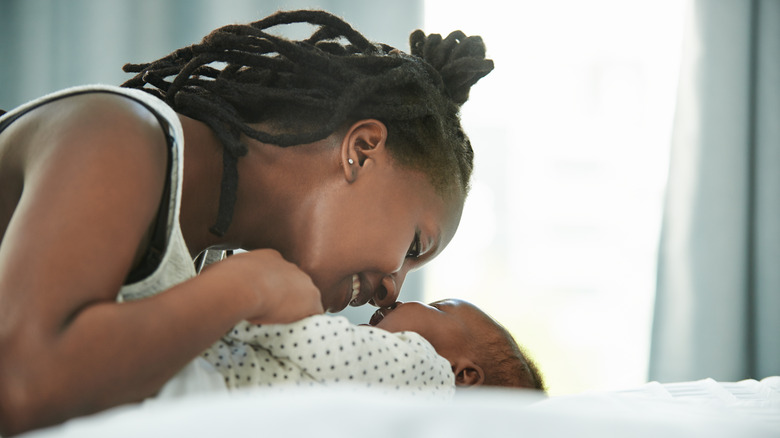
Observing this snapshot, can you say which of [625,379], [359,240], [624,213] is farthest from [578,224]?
[359,240]

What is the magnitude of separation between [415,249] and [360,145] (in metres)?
0.21

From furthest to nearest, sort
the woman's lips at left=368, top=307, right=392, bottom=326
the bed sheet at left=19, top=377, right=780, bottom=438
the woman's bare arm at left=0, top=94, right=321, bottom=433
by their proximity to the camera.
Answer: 1. the woman's lips at left=368, top=307, right=392, bottom=326
2. the woman's bare arm at left=0, top=94, right=321, bottom=433
3. the bed sheet at left=19, top=377, right=780, bottom=438

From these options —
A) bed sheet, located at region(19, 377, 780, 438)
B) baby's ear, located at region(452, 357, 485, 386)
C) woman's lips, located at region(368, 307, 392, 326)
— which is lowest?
baby's ear, located at region(452, 357, 485, 386)

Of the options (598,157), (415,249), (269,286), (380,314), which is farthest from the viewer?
(598,157)

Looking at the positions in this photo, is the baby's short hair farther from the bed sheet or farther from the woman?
the bed sheet

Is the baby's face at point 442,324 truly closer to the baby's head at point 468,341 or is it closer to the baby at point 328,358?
the baby's head at point 468,341

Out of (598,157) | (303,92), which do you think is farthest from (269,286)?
(598,157)

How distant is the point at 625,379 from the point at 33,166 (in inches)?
84.6

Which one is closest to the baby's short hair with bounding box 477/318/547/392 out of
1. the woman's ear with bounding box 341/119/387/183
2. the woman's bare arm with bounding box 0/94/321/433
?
the woman's ear with bounding box 341/119/387/183

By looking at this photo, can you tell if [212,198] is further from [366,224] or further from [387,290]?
[387,290]

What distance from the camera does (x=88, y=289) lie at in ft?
2.10

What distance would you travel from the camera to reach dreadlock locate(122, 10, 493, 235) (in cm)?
99

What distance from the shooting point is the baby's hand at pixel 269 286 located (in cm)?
74

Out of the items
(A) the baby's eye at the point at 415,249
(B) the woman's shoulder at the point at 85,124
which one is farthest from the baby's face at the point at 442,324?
(B) the woman's shoulder at the point at 85,124
